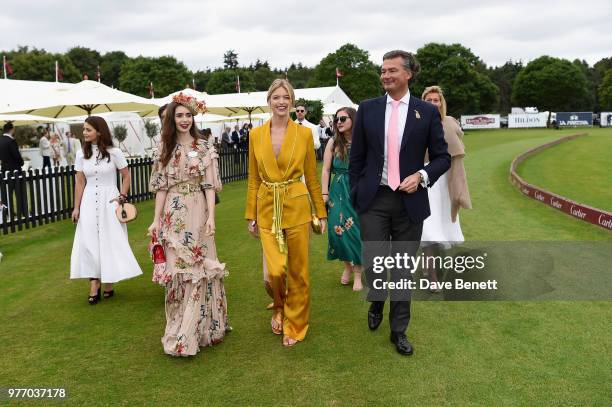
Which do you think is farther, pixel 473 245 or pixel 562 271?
pixel 473 245

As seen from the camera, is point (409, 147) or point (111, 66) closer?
point (409, 147)

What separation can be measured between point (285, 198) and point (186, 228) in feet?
3.01

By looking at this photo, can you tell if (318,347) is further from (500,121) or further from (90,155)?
(500,121)

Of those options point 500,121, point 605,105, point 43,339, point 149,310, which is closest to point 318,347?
point 149,310

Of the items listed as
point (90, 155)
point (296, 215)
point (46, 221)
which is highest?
point (90, 155)

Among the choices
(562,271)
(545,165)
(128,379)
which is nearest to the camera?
(128,379)

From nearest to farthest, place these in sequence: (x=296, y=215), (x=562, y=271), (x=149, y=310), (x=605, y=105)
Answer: (x=296, y=215) < (x=149, y=310) < (x=562, y=271) < (x=605, y=105)

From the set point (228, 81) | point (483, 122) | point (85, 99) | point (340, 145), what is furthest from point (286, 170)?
point (228, 81)

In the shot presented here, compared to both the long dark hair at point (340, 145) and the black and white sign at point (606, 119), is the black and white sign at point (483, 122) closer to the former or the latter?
the black and white sign at point (606, 119)

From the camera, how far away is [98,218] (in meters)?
6.16

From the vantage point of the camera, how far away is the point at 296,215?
4.71 m

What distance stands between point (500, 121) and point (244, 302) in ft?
247

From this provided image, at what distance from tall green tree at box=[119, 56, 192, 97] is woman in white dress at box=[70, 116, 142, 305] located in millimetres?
74332

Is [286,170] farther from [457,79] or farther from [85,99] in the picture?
[457,79]
